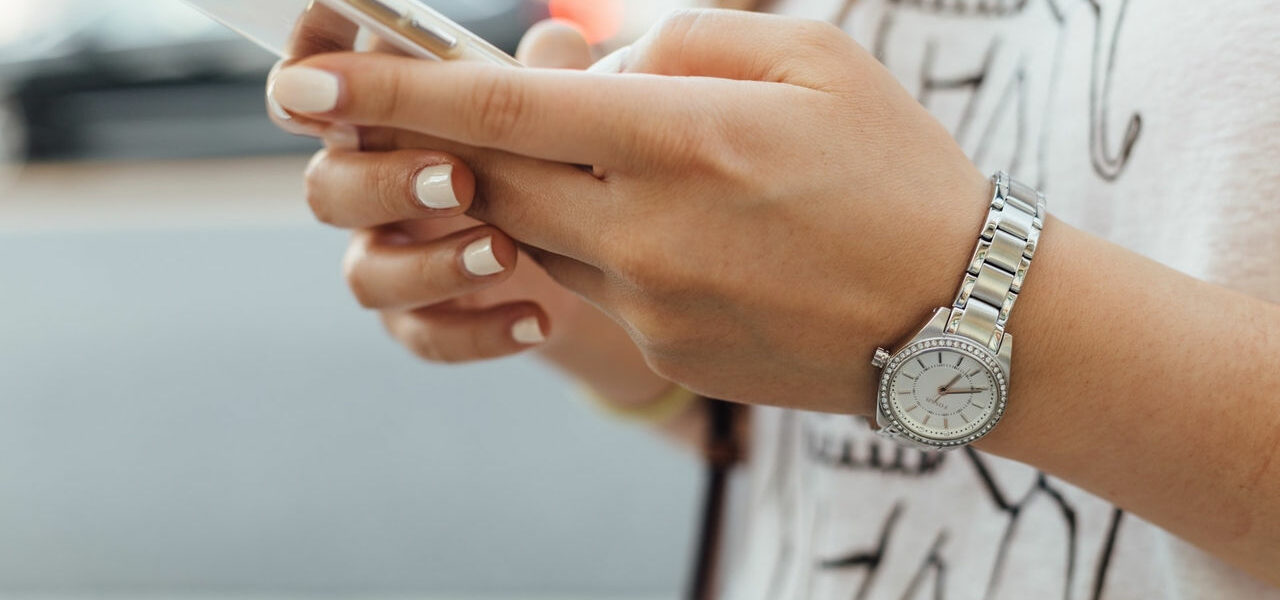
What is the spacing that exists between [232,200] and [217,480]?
368 mm

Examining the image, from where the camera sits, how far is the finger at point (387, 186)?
354 mm

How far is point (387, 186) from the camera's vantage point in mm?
372

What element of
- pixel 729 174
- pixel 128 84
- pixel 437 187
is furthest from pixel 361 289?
pixel 128 84

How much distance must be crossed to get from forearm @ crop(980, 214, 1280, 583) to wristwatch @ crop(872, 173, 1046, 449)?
1 centimetres

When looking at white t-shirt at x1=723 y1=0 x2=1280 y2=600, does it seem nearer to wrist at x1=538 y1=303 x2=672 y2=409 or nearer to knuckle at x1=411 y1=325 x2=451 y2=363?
wrist at x1=538 y1=303 x2=672 y2=409

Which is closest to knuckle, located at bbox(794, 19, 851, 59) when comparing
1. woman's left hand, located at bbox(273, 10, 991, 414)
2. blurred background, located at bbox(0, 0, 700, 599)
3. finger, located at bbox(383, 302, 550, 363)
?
woman's left hand, located at bbox(273, 10, 991, 414)

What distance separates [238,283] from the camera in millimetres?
1184

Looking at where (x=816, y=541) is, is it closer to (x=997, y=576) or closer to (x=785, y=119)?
(x=997, y=576)

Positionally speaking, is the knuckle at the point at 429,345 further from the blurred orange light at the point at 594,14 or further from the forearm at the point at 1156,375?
the blurred orange light at the point at 594,14

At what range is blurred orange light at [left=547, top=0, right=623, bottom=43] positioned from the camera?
3.96ft

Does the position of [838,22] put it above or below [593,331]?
above

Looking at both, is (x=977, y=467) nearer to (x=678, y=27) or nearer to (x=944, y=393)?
(x=944, y=393)

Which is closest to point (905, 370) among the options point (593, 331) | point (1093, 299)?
point (1093, 299)

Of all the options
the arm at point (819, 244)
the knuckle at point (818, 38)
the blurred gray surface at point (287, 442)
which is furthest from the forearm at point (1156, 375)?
the blurred gray surface at point (287, 442)
